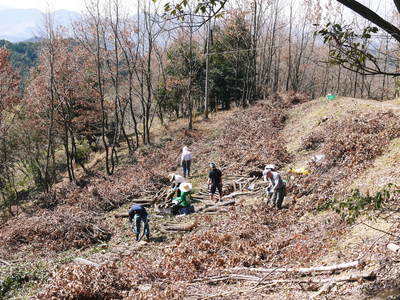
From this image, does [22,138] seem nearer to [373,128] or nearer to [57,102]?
[57,102]

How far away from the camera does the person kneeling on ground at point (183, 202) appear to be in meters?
14.1

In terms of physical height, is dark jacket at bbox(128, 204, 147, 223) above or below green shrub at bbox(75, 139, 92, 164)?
above

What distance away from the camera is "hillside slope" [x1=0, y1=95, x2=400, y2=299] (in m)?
7.43

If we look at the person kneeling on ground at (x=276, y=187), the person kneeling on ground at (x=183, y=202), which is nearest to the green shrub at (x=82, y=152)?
the person kneeling on ground at (x=183, y=202)

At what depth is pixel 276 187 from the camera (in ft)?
40.3

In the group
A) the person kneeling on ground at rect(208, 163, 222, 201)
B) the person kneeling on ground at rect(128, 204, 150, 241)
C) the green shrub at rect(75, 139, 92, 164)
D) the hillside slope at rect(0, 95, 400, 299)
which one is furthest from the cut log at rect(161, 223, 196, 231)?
the green shrub at rect(75, 139, 92, 164)

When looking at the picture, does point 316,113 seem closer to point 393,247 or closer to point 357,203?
point 393,247

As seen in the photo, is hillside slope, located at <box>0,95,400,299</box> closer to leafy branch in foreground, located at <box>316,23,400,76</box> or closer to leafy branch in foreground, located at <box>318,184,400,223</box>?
leafy branch in foreground, located at <box>318,184,400,223</box>

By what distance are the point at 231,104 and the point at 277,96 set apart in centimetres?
1183

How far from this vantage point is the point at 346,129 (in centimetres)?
1708

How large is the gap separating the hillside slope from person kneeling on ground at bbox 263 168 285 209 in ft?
1.43

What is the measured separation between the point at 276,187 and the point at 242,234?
2372 mm

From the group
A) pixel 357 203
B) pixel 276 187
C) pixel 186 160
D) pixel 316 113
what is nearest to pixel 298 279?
pixel 357 203

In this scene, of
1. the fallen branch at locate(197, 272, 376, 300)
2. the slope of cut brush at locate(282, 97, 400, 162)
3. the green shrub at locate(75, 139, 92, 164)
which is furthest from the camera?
the green shrub at locate(75, 139, 92, 164)
